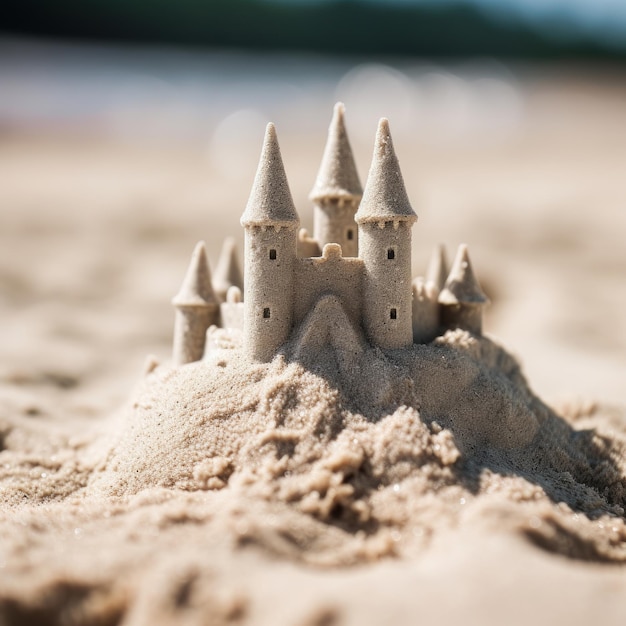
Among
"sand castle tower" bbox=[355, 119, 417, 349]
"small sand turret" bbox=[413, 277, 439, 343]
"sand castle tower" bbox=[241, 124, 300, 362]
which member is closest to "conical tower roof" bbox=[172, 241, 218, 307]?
"sand castle tower" bbox=[241, 124, 300, 362]

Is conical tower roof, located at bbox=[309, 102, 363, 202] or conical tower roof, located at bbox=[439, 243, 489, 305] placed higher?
conical tower roof, located at bbox=[309, 102, 363, 202]

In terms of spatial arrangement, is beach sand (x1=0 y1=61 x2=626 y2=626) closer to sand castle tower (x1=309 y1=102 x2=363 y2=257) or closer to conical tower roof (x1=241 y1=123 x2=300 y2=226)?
conical tower roof (x1=241 y1=123 x2=300 y2=226)

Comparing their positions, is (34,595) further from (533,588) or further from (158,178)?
(158,178)

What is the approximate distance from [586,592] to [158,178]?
97.4ft

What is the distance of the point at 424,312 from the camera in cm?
986

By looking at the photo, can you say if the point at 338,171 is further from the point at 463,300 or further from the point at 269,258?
the point at 463,300

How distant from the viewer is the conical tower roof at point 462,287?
10078 millimetres

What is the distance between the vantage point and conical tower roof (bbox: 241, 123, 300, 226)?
842 centimetres

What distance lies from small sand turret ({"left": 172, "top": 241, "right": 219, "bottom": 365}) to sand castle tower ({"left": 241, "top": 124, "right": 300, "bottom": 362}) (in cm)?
175

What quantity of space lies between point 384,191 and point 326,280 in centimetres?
146

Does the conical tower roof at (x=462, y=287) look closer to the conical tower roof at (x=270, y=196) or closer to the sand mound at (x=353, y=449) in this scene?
the sand mound at (x=353, y=449)

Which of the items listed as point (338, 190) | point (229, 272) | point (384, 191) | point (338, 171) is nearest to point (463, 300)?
point (384, 191)

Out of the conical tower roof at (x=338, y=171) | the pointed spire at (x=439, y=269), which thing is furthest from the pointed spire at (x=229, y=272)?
the pointed spire at (x=439, y=269)

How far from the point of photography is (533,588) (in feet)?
18.1
